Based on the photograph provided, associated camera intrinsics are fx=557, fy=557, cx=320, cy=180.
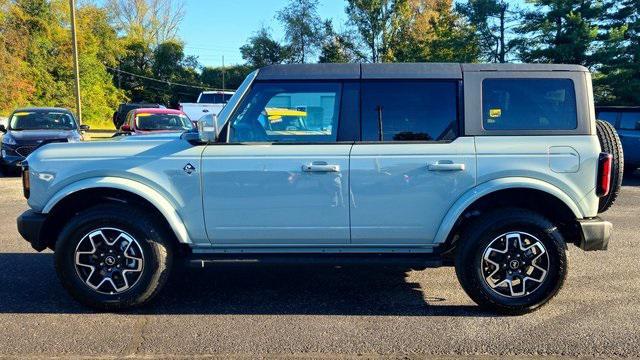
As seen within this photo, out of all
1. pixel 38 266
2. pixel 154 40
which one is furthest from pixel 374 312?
pixel 154 40

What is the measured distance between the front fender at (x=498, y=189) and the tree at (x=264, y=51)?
152ft

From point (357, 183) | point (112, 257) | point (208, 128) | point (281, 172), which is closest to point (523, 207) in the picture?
point (357, 183)

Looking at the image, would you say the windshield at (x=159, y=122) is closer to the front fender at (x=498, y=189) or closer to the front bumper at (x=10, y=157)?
the front bumper at (x=10, y=157)

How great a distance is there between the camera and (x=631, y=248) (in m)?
6.77

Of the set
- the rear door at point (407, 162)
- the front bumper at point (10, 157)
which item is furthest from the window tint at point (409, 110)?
the front bumper at point (10, 157)

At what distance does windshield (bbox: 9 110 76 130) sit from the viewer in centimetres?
1423

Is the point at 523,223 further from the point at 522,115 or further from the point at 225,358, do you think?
the point at 225,358

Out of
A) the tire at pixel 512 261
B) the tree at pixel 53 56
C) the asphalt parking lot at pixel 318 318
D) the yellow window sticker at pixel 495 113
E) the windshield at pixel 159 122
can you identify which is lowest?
the asphalt parking lot at pixel 318 318

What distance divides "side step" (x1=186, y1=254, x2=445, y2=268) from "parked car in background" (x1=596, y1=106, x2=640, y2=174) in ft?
35.2

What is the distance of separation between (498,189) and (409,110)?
0.95 m

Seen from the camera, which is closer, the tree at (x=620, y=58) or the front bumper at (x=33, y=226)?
the front bumper at (x=33, y=226)

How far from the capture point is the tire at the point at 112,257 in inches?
177

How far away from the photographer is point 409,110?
15.0ft

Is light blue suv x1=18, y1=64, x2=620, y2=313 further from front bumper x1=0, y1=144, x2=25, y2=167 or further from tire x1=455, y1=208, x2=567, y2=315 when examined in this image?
front bumper x1=0, y1=144, x2=25, y2=167
